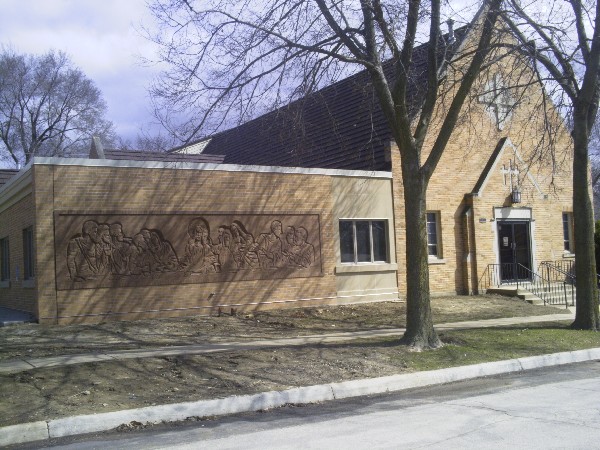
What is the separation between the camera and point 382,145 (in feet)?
68.0

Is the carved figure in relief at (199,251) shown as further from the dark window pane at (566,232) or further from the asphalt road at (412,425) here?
the dark window pane at (566,232)

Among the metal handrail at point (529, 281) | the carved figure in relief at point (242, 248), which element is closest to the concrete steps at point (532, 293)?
the metal handrail at point (529, 281)

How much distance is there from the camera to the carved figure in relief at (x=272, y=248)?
57.4ft

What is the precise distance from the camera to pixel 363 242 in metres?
19.9

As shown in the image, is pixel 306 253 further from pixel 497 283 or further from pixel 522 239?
pixel 522 239

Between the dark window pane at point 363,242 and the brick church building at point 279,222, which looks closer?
the brick church building at point 279,222

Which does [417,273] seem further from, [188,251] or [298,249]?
[188,251]

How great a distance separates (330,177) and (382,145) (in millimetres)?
2658

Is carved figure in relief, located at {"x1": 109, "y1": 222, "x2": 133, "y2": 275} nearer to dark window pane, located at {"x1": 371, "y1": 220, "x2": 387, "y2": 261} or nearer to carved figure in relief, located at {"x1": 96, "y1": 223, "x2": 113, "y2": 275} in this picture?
carved figure in relief, located at {"x1": 96, "y1": 223, "x2": 113, "y2": 275}

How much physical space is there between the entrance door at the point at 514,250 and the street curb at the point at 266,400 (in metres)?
10.1

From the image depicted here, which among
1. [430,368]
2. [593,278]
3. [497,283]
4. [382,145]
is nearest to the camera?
[430,368]

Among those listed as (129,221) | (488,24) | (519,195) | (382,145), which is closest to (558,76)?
(488,24)

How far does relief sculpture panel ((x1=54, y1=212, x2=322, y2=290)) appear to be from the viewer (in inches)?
582

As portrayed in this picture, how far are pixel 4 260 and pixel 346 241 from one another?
34.1 feet
